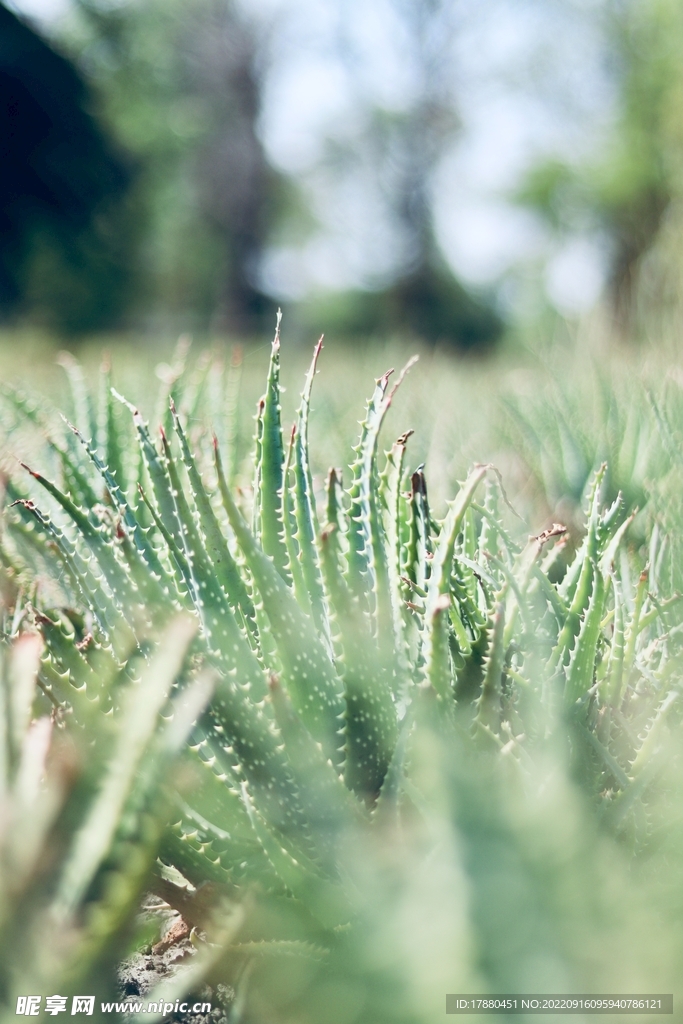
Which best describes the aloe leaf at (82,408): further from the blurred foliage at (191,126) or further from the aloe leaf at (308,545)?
A: the blurred foliage at (191,126)

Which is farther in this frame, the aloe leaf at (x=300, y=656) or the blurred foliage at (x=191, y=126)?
the blurred foliage at (x=191, y=126)

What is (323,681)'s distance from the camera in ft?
2.36

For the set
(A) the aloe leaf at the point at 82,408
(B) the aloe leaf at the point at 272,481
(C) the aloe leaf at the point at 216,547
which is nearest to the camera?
(C) the aloe leaf at the point at 216,547

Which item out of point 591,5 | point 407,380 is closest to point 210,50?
point 591,5

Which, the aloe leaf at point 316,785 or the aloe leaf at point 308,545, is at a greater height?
the aloe leaf at point 308,545

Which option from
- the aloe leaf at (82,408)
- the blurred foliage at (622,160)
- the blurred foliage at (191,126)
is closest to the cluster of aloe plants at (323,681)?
the aloe leaf at (82,408)

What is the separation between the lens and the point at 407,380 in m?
3.61

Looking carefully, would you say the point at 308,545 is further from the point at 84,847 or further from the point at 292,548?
the point at 84,847

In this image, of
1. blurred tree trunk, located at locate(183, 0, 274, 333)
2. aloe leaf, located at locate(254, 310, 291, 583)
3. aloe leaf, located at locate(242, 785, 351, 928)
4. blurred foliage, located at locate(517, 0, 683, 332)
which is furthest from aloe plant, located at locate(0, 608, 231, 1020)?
→ blurred tree trunk, located at locate(183, 0, 274, 333)

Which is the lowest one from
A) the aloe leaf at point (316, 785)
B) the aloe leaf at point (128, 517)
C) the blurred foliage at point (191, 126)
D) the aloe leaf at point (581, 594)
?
the aloe leaf at point (316, 785)

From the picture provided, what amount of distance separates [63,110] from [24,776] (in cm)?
1489

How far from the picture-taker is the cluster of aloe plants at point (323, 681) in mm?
644

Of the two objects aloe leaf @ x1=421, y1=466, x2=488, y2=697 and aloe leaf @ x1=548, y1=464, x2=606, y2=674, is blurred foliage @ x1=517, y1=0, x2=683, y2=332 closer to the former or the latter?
aloe leaf @ x1=548, y1=464, x2=606, y2=674

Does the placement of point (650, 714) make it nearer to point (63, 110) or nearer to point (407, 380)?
point (407, 380)
